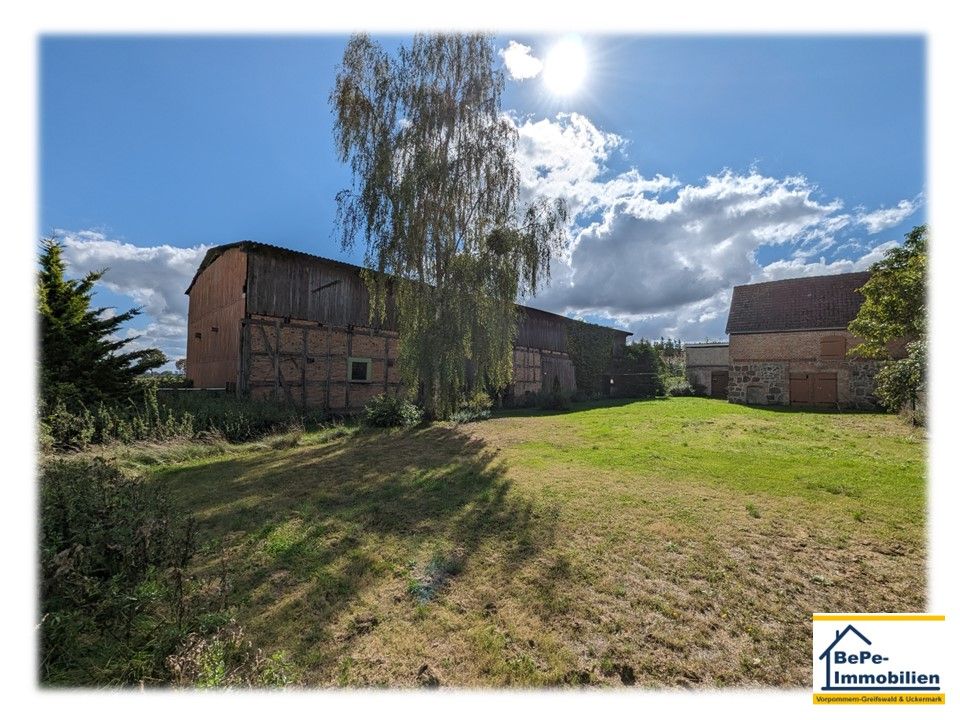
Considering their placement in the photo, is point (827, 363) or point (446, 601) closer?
point (446, 601)

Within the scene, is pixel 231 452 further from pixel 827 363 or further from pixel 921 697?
pixel 827 363

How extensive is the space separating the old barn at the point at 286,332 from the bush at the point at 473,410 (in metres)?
3.72

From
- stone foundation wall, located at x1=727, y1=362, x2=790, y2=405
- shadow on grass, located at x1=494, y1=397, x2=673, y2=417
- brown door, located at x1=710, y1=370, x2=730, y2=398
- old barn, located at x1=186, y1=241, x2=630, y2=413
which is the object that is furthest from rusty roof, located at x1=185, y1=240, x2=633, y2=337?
brown door, located at x1=710, y1=370, x2=730, y2=398

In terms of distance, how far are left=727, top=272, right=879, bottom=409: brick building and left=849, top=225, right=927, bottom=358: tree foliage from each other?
606 centimetres

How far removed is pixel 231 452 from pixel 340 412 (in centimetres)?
538

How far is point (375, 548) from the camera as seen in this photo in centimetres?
380

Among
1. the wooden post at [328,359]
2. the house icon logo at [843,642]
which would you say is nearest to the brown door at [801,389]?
the house icon logo at [843,642]

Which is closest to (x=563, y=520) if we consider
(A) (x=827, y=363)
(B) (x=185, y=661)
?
(B) (x=185, y=661)

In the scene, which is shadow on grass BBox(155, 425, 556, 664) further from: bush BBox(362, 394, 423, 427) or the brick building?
the brick building

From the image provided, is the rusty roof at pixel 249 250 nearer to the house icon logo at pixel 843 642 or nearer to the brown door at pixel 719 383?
the house icon logo at pixel 843 642

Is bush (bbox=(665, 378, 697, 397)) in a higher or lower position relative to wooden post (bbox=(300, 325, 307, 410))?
lower

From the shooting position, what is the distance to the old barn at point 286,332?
41.1ft

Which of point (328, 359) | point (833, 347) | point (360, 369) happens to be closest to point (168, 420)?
point (328, 359)

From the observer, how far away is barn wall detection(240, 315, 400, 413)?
12.5 meters
